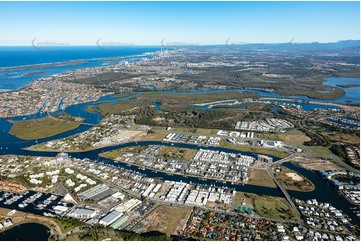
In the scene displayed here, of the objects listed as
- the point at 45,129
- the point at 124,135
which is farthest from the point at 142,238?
the point at 45,129

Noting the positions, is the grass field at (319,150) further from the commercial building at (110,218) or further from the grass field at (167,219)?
the commercial building at (110,218)

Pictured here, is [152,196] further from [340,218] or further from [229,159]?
[340,218]

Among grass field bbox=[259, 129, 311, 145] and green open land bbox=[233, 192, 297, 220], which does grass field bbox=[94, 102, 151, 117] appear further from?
green open land bbox=[233, 192, 297, 220]

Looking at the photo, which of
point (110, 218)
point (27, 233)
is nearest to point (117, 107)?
point (110, 218)

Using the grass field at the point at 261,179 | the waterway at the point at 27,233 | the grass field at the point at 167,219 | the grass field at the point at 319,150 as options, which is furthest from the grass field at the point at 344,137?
the waterway at the point at 27,233

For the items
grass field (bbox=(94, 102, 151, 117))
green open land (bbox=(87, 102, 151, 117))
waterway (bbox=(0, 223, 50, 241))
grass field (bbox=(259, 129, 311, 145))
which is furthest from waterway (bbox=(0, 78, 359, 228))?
waterway (bbox=(0, 223, 50, 241))
